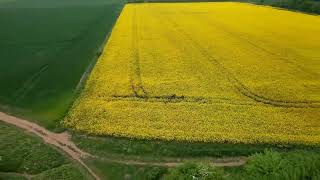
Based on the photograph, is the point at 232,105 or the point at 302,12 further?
the point at 302,12

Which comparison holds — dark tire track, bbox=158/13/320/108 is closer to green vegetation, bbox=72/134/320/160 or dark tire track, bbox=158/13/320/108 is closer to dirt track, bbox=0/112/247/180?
green vegetation, bbox=72/134/320/160

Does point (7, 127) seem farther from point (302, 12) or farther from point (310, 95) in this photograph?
point (302, 12)

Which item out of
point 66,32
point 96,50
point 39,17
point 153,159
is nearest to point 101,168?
point 153,159

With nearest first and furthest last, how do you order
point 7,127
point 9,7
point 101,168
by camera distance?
point 101,168
point 7,127
point 9,7

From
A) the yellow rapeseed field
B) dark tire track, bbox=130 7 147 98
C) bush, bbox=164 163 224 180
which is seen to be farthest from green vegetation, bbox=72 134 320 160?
dark tire track, bbox=130 7 147 98

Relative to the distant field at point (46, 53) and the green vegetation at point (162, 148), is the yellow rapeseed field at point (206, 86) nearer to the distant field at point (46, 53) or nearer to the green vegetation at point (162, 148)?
the green vegetation at point (162, 148)

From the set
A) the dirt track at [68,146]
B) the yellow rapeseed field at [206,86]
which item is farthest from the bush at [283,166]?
the yellow rapeseed field at [206,86]

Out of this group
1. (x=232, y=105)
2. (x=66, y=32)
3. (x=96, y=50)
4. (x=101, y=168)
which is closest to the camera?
(x=101, y=168)
